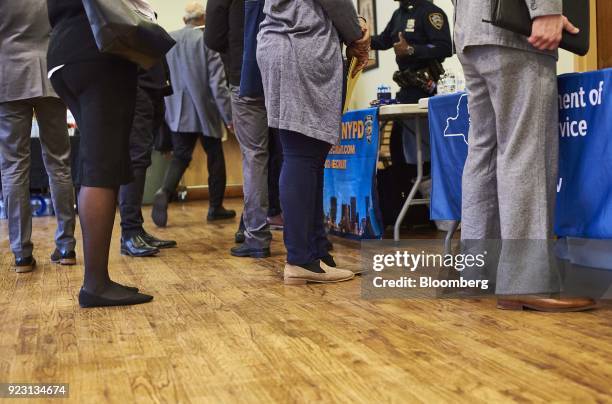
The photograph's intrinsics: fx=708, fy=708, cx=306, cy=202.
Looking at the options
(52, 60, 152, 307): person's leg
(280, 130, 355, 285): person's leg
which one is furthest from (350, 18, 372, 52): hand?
(52, 60, 152, 307): person's leg

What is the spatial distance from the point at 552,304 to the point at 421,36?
2.37m

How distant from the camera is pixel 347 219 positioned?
10.4ft

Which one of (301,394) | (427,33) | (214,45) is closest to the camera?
(301,394)

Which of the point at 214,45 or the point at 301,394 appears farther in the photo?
the point at 214,45

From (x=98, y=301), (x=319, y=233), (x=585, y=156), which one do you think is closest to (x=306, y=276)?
(x=319, y=233)

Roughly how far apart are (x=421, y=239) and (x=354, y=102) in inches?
137

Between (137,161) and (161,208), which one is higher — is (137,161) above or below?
above

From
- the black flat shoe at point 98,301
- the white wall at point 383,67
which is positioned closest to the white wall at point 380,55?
the white wall at point 383,67

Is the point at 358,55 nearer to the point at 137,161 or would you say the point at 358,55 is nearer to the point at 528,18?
the point at 528,18

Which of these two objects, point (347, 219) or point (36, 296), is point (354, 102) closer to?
point (347, 219)

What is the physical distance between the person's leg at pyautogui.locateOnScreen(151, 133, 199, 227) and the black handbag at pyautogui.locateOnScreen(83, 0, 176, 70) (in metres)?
2.25

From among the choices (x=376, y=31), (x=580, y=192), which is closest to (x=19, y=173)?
(x=580, y=192)

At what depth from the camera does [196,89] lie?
14.7 ft

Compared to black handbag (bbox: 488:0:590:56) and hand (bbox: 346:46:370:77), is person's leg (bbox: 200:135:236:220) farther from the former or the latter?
black handbag (bbox: 488:0:590:56)
